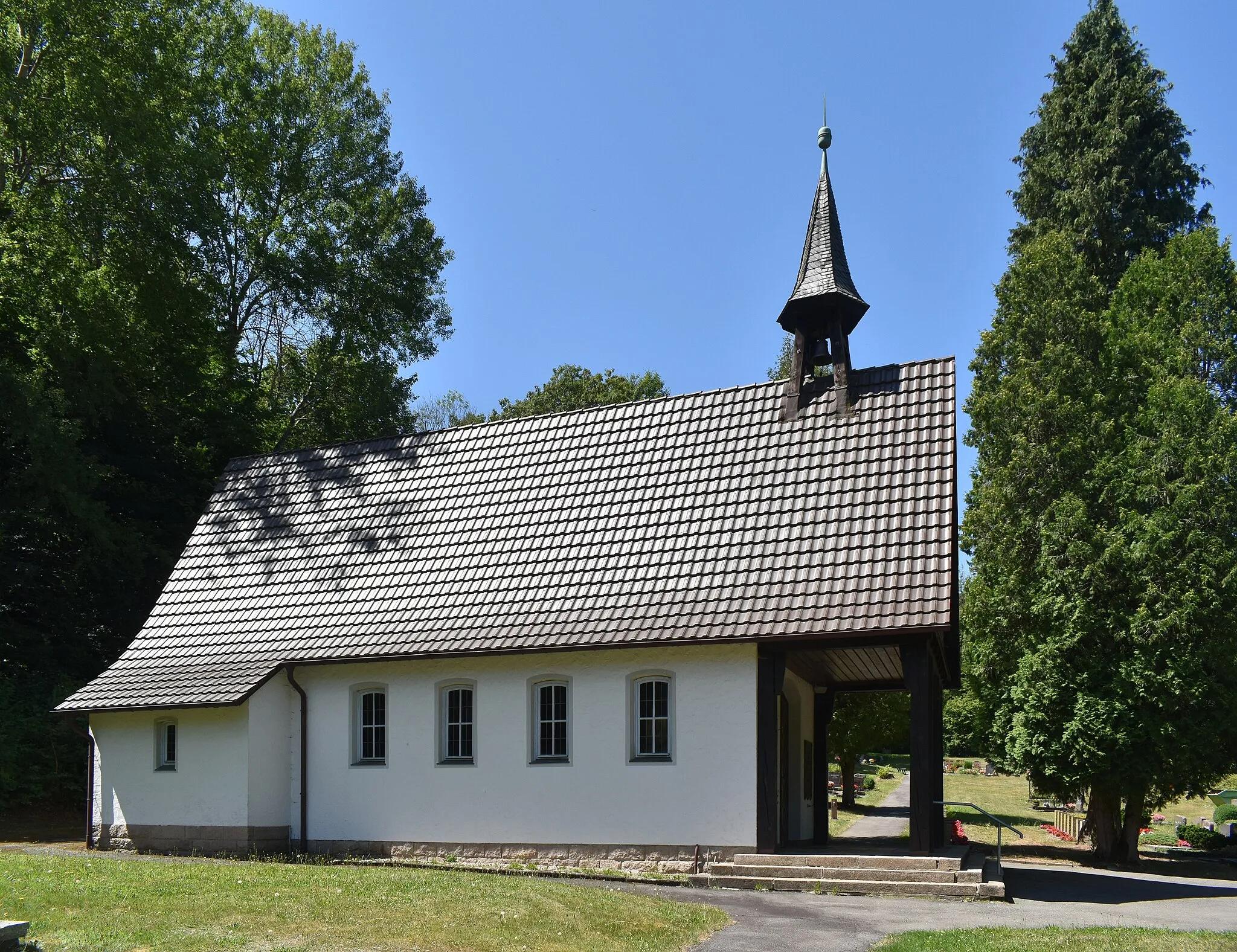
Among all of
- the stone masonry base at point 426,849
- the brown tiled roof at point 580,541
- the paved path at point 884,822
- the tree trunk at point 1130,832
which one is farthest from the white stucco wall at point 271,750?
the tree trunk at point 1130,832

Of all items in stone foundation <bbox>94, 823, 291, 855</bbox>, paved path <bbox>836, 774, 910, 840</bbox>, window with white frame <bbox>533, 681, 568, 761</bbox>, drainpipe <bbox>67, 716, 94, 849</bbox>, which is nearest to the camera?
window with white frame <bbox>533, 681, 568, 761</bbox>

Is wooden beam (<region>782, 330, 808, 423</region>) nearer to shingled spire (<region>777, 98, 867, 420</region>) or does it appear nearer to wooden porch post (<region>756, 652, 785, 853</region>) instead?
shingled spire (<region>777, 98, 867, 420</region>)

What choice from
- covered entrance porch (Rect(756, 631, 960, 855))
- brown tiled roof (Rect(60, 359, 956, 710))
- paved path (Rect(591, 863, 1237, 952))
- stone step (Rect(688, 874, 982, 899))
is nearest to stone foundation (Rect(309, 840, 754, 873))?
stone step (Rect(688, 874, 982, 899))

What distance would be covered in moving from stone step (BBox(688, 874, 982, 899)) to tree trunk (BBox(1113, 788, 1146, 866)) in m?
11.4

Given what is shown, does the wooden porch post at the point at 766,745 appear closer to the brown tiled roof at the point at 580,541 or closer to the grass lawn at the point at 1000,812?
the brown tiled roof at the point at 580,541

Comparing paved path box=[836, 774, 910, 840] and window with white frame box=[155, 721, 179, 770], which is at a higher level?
window with white frame box=[155, 721, 179, 770]

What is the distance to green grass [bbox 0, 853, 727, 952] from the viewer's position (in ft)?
31.7

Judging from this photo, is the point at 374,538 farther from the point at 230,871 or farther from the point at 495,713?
the point at 230,871

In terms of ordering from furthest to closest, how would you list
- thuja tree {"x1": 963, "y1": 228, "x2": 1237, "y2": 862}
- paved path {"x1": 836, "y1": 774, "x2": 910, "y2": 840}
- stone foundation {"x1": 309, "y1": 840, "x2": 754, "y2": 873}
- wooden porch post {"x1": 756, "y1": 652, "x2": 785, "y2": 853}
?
paved path {"x1": 836, "y1": 774, "x2": 910, "y2": 840}, thuja tree {"x1": 963, "y1": 228, "x2": 1237, "y2": 862}, stone foundation {"x1": 309, "y1": 840, "x2": 754, "y2": 873}, wooden porch post {"x1": 756, "y1": 652, "x2": 785, "y2": 853}

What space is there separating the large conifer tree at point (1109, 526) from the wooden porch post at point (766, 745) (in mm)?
9300

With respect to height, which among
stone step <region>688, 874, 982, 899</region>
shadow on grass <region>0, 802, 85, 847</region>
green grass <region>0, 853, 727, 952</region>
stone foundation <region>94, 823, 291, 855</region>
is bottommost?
shadow on grass <region>0, 802, 85, 847</region>

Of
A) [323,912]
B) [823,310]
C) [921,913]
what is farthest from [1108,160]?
[323,912]

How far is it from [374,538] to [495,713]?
459 cm

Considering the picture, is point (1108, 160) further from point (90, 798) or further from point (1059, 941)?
point (90, 798)
